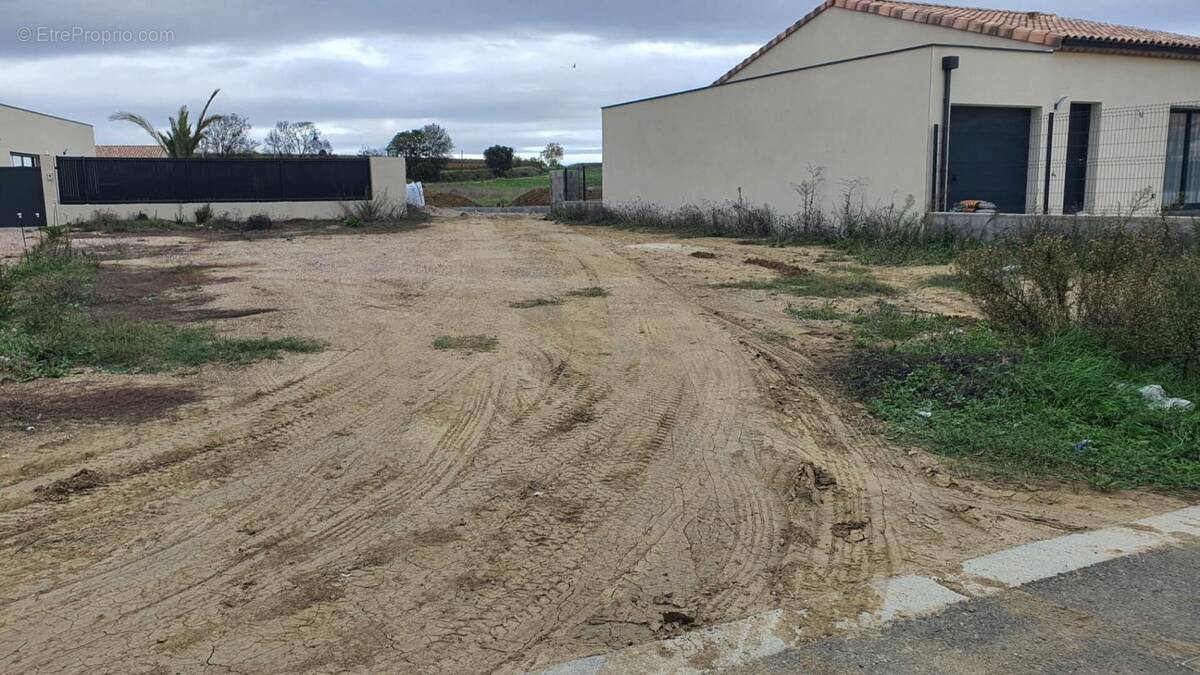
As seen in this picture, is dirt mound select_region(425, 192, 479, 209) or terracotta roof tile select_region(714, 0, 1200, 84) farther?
dirt mound select_region(425, 192, 479, 209)

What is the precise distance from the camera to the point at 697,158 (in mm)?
25250

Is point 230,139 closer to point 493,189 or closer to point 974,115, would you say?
point 493,189

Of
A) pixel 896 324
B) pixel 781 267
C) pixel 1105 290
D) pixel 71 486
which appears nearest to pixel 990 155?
pixel 781 267

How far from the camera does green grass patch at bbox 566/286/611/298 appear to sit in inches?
482

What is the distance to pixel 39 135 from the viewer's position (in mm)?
37125

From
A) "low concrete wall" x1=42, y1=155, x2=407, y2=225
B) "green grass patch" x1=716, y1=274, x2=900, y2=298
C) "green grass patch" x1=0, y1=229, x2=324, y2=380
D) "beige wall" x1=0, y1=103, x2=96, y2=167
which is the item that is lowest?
"green grass patch" x1=0, y1=229, x2=324, y2=380

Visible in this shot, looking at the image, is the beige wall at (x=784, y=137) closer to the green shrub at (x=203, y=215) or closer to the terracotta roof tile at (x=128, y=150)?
the green shrub at (x=203, y=215)

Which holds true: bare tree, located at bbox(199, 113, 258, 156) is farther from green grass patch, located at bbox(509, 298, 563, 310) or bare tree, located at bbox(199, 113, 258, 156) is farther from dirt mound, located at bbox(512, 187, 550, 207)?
green grass patch, located at bbox(509, 298, 563, 310)

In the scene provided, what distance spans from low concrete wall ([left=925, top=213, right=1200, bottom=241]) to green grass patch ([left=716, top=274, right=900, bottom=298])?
221cm

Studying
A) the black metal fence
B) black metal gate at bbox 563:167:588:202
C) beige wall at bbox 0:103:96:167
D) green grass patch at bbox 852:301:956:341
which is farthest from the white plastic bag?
green grass patch at bbox 852:301:956:341

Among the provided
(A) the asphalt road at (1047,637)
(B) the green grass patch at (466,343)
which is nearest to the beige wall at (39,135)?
(B) the green grass patch at (466,343)

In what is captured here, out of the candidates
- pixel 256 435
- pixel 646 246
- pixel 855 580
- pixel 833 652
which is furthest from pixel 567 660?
pixel 646 246

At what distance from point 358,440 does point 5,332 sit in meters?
5.24

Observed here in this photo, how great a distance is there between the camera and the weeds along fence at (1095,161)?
18.4 metres
